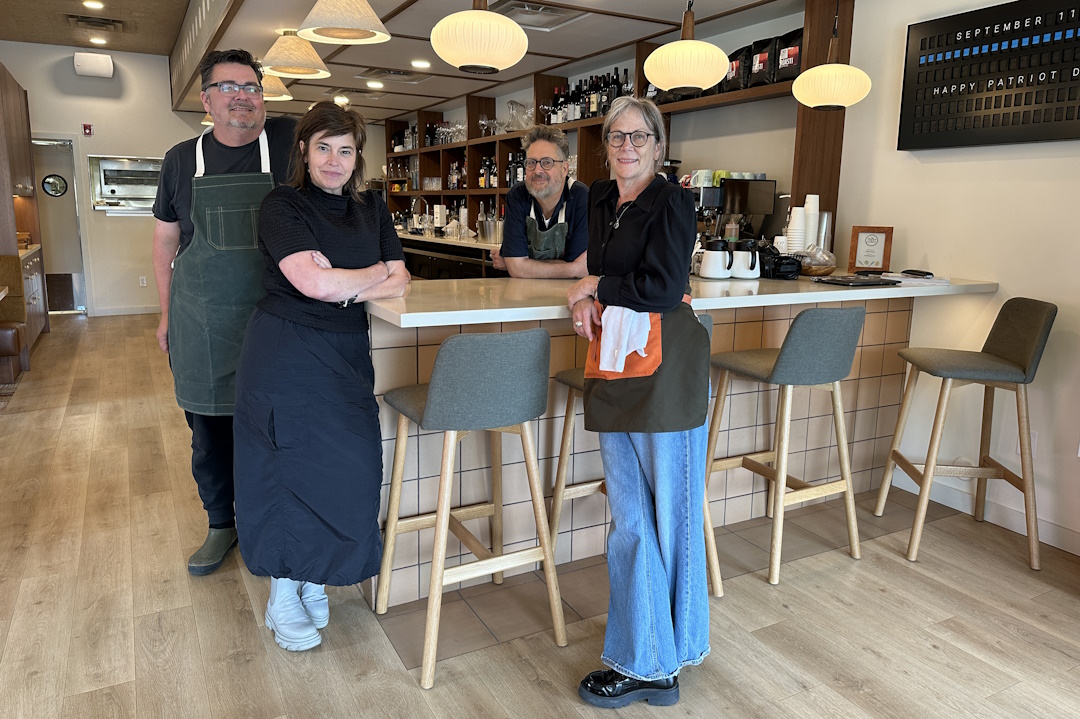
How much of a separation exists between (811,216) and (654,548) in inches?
84.1

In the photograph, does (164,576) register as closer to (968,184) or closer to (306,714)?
(306,714)

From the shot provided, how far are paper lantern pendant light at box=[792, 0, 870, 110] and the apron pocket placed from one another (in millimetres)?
2143

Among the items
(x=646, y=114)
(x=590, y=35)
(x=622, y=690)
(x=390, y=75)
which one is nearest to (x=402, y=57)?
(x=390, y=75)

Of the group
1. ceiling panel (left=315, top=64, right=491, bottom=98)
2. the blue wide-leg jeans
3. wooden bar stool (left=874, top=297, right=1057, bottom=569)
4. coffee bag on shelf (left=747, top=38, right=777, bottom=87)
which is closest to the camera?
the blue wide-leg jeans

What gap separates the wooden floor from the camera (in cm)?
194

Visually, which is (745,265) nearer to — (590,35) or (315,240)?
(315,240)

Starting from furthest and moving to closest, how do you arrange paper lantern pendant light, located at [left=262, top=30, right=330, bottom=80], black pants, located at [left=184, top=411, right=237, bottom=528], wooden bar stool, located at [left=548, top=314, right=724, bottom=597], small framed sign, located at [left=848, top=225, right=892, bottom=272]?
paper lantern pendant light, located at [left=262, top=30, right=330, bottom=80]
small framed sign, located at [left=848, top=225, right=892, bottom=272]
black pants, located at [left=184, top=411, right=237, bottom=528]
wooden bar stool, located at [left=548, top=314, right=724, bottom=597]

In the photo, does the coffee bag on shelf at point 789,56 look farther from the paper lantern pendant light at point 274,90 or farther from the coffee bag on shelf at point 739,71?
the paper lantern pendant light at point 274,90

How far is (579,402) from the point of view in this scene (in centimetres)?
267

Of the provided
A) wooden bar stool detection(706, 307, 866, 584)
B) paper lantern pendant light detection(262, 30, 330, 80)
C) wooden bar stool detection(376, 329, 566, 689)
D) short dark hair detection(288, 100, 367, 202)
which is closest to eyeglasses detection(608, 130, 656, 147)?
wooden bar stool detection(376, 329, 566, 689)

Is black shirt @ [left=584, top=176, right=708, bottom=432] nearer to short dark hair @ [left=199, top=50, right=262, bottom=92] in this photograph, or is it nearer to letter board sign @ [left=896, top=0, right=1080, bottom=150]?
short dark hair @ [left=199, top=50, right=262, bottom=92]

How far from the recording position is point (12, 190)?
590 centimetres

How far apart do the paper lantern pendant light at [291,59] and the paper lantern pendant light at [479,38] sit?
146 centimetres

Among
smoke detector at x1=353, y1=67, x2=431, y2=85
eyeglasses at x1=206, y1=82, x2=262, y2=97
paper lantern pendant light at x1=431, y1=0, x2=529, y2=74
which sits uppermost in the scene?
smoke detector at x1=353, y1=67, x2=431, y2=85
